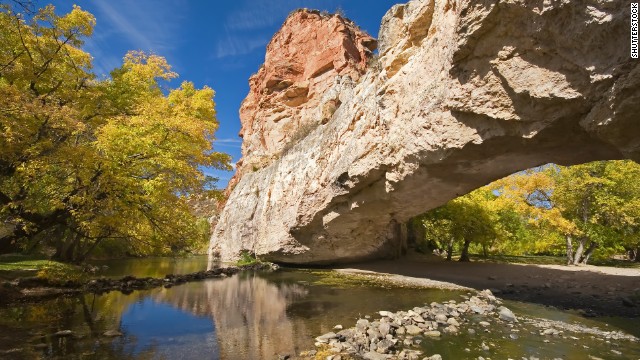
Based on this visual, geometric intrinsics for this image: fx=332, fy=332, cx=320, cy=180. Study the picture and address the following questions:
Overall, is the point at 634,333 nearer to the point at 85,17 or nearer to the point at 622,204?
the point at 622,204

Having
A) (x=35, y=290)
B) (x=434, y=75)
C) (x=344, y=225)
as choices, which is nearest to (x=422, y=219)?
(x=344, y=225)

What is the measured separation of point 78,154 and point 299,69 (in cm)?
5939

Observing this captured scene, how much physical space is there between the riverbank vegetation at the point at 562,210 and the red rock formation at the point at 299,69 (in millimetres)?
35541

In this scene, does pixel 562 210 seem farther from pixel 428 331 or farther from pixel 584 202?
pixel 428 331

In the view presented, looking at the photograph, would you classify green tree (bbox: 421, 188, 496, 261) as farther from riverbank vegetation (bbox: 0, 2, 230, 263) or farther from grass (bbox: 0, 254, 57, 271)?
grass (bbox: 0, 254, 57, 271)

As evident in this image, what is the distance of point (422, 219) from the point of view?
29062mm

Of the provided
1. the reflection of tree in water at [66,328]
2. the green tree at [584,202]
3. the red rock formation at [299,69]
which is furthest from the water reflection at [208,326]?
the red rock formation at [299,69]

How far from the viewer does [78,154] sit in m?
9.98

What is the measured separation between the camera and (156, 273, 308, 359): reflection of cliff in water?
7.66m

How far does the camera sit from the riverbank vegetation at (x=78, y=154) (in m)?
9.98

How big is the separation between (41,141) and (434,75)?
13.6 metres

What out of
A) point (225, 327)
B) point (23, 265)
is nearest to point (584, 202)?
point (225, 327)
